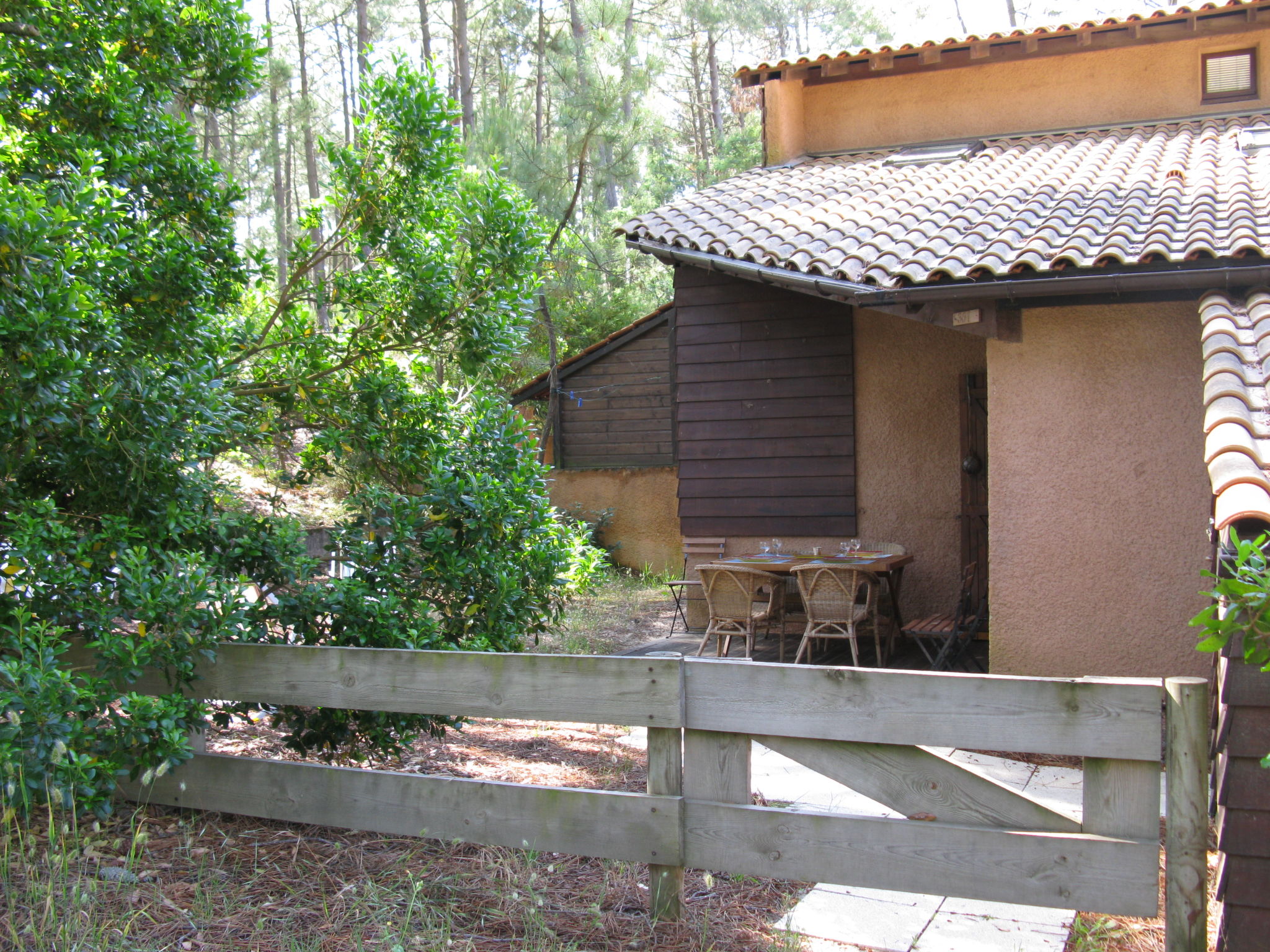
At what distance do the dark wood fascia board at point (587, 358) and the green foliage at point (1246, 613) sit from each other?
11788 millimetres

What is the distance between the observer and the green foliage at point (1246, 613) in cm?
224

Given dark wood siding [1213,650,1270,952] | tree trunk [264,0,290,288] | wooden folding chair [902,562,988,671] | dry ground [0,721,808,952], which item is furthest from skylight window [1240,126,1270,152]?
tree trunk [264,0,290,288]

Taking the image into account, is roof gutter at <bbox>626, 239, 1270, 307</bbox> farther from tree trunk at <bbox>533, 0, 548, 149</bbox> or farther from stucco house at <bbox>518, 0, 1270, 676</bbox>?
tree trunk at <bbox>533, 0, 548, 149</bbox>

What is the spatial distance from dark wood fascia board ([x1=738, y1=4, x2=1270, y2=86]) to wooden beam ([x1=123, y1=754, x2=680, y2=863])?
9380 millimetres

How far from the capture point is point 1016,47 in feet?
34.1

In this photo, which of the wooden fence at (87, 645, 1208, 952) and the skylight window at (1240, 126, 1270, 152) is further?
the skylight window at (1240, 126, 1270, 152)

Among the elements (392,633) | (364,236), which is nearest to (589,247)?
(364,236)

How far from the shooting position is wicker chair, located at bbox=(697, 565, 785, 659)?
7891mm

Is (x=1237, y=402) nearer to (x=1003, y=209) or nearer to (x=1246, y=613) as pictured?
(x=1246, y=613)

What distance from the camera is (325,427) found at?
549 cm

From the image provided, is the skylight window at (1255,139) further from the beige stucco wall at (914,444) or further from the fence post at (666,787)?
the fence post at (666,787)

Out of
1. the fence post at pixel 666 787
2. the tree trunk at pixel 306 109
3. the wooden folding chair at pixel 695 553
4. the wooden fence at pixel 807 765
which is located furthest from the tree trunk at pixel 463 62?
the fence post at pixel 666 787

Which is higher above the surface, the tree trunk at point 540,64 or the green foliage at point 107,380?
the tree trunk at point 540,64

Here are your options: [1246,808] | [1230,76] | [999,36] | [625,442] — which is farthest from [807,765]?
[625,442]
